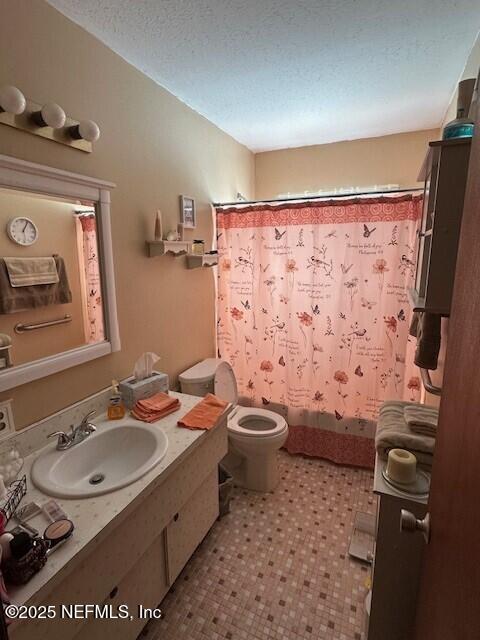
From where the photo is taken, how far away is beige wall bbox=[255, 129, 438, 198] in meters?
2.57

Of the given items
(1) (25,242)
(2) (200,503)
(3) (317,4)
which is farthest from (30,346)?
(3) (317,4)

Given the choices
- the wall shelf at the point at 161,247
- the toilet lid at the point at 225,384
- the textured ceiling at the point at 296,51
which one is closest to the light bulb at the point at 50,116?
the textured ceiling at the point at 296,51

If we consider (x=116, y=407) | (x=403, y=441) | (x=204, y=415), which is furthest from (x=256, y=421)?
(x=403, y=441)

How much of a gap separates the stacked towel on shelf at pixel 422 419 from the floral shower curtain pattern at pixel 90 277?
1467 mm

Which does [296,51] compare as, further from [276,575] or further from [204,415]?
[276,575]

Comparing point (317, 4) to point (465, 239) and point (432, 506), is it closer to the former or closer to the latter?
point (465, 239)

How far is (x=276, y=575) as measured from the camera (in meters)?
1.65

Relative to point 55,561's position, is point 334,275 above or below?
above

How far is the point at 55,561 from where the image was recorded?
34.0 inches

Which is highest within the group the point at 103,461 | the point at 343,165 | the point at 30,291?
the point at 343,165

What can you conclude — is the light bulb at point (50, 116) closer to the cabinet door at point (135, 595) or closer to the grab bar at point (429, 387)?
the cabinet door at point (135, 595)

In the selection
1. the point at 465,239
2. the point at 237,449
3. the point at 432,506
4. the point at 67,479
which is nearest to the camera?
the point at 465,239

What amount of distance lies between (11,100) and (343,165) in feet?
7.93

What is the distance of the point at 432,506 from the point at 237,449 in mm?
1505
